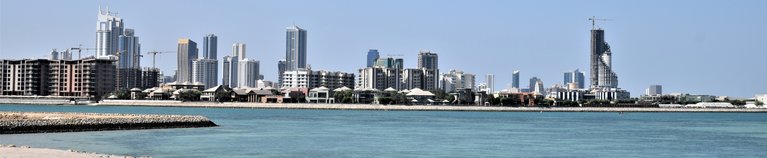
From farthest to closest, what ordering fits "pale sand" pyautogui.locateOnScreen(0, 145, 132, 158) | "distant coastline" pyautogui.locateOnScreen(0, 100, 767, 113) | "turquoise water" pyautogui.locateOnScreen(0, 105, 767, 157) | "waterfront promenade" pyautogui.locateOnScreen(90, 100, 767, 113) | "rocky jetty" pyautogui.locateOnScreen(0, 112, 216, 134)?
"distant coastline" pyautogui.locateOnScreen(0, 100, 767, 113) → "waterfront promenade" pyautogui.locateOnScreen(90, 100, 767, 113) → "rocky jetty" pyautogui.locateOnScreen(0, 112, 216, 134) → "turquoise water" pyautogui.locateOnScreen(0, 105, 767, 157) → "pale sand" pyautogui.locateOnScreen(0, 145, 132, 158)

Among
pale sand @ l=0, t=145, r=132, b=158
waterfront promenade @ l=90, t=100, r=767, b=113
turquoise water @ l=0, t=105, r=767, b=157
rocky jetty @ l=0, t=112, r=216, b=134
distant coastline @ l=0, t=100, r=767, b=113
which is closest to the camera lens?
pale sand @ l=0, t=145, r=132, b=158

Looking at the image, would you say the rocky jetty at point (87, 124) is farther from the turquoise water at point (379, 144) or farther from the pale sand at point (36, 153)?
the pale sand at point (36, 153)

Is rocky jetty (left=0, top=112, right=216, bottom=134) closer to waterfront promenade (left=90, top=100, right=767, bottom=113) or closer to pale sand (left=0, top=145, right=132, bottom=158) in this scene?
pale sand (left=0, top=145, right=132, bottom=158)

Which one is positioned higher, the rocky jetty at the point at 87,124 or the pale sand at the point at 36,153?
the rocky jetty at the point at 87,124

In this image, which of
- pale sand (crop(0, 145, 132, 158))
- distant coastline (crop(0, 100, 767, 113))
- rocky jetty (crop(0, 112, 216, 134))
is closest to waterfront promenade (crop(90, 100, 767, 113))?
distant coastline (crop(0, 100, 767, 113))

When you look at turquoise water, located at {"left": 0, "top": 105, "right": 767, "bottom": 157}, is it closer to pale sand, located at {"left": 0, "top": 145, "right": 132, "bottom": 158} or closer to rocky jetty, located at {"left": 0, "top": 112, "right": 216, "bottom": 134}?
rocky jetty, located at {"left": 0, "top": 112, "right": 216, "bottom": 134}

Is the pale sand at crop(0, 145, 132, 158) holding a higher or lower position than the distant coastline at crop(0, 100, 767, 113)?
lower

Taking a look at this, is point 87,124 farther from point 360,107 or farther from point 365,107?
point 360,107

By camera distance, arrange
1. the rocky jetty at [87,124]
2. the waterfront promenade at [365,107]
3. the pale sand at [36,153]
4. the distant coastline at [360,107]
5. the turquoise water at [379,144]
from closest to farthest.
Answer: the pale sand at [36,153]
the turquoise water at [379,144]
the rocky jetty at [87,124]
the waterfront promenade at [365,107]
the distant coastline at [360,107]

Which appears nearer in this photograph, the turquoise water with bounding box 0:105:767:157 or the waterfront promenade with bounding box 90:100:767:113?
the turquoise water with bounding box 0:105:767:157

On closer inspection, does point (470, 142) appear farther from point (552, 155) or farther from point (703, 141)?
point (703, 141)

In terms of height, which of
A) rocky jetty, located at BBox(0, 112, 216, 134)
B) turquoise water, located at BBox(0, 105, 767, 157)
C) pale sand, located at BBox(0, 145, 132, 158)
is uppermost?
rocky jetty, located at BBox(0, 112, 216, 134)

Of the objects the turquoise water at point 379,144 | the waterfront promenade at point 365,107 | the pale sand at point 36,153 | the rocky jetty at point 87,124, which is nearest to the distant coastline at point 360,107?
the waterfront promenade at point 365,107

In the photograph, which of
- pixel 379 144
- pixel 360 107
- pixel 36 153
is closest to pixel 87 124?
pixel 379 144
